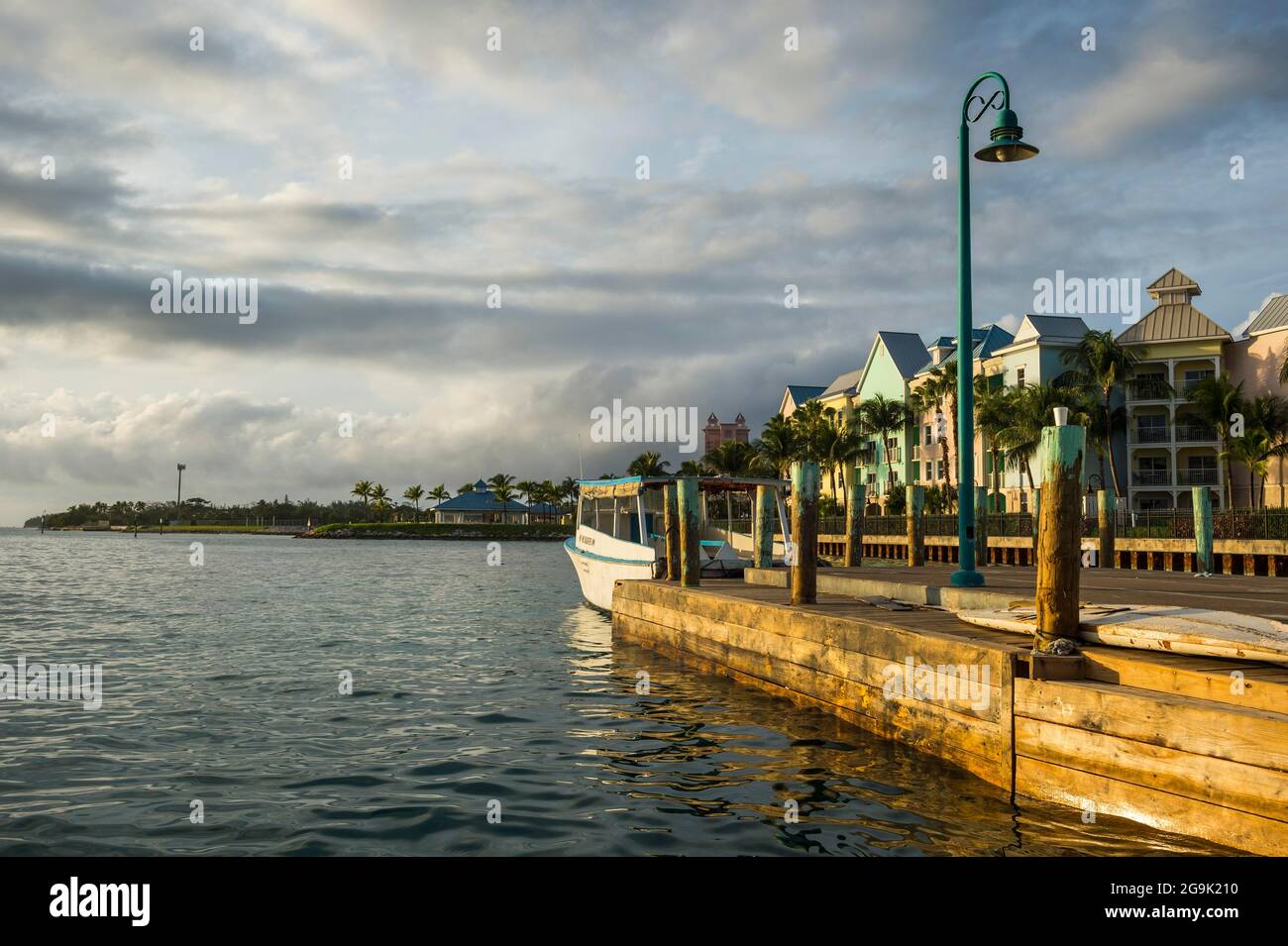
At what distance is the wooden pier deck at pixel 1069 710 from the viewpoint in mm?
6801

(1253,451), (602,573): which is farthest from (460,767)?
(1253,451)

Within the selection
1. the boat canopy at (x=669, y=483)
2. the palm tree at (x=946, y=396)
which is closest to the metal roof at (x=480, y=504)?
the palm tree at (x=946, y=396)

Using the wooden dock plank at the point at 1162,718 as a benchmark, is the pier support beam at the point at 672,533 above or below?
above

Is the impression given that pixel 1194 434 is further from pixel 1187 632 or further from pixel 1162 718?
pixel 1162 718

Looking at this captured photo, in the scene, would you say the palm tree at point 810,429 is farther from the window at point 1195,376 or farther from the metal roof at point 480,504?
the metal roof at point 480,504

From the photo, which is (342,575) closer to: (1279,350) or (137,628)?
(137,628)

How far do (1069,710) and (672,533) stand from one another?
14.4 m

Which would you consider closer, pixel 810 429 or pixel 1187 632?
pixel 1187 632

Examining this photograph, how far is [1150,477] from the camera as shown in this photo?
184 feet

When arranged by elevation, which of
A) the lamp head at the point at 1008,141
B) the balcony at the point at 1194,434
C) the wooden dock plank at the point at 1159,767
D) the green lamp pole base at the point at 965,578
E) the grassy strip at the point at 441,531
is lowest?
the grassy strip at the point at 441,531

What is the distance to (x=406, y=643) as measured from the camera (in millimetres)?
22188

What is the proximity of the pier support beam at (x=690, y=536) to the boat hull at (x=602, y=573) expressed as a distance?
4.37 meters
